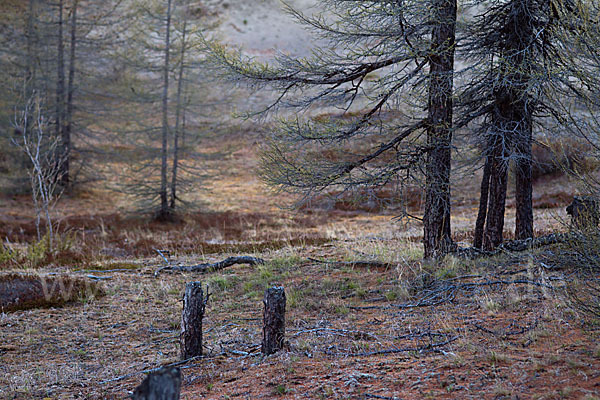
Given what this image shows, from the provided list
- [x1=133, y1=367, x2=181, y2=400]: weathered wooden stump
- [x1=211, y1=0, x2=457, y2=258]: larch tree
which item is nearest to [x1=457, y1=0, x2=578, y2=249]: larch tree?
[x1=211, y1=0, x2=457, y2=258]: larch tree

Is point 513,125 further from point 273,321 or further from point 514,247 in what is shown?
point 273,321

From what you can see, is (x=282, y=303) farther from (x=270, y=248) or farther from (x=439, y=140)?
(x=270, y=248)

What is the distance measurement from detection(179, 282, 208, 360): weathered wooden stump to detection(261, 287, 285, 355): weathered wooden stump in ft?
2.36

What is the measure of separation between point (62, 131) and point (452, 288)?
71.4 feet

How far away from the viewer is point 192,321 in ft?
15.9

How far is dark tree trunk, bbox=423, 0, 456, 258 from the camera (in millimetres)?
6914

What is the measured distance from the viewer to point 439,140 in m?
7.07

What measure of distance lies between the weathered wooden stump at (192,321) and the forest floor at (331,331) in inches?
7.0

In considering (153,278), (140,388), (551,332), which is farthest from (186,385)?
(153,278)

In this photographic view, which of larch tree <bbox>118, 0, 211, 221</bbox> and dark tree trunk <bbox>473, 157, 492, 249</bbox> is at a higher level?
larch tree <bbox>118, 0, 211, 221</bbox>

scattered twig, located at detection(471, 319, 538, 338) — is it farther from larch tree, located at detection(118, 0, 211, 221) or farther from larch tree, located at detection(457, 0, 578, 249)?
larch tree, located at detection(118, 0, 211, 221)

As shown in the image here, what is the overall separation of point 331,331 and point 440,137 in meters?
3.40

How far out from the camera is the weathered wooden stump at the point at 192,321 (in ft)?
15.9

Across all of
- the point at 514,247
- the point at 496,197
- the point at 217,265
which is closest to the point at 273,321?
the point at 514,247
